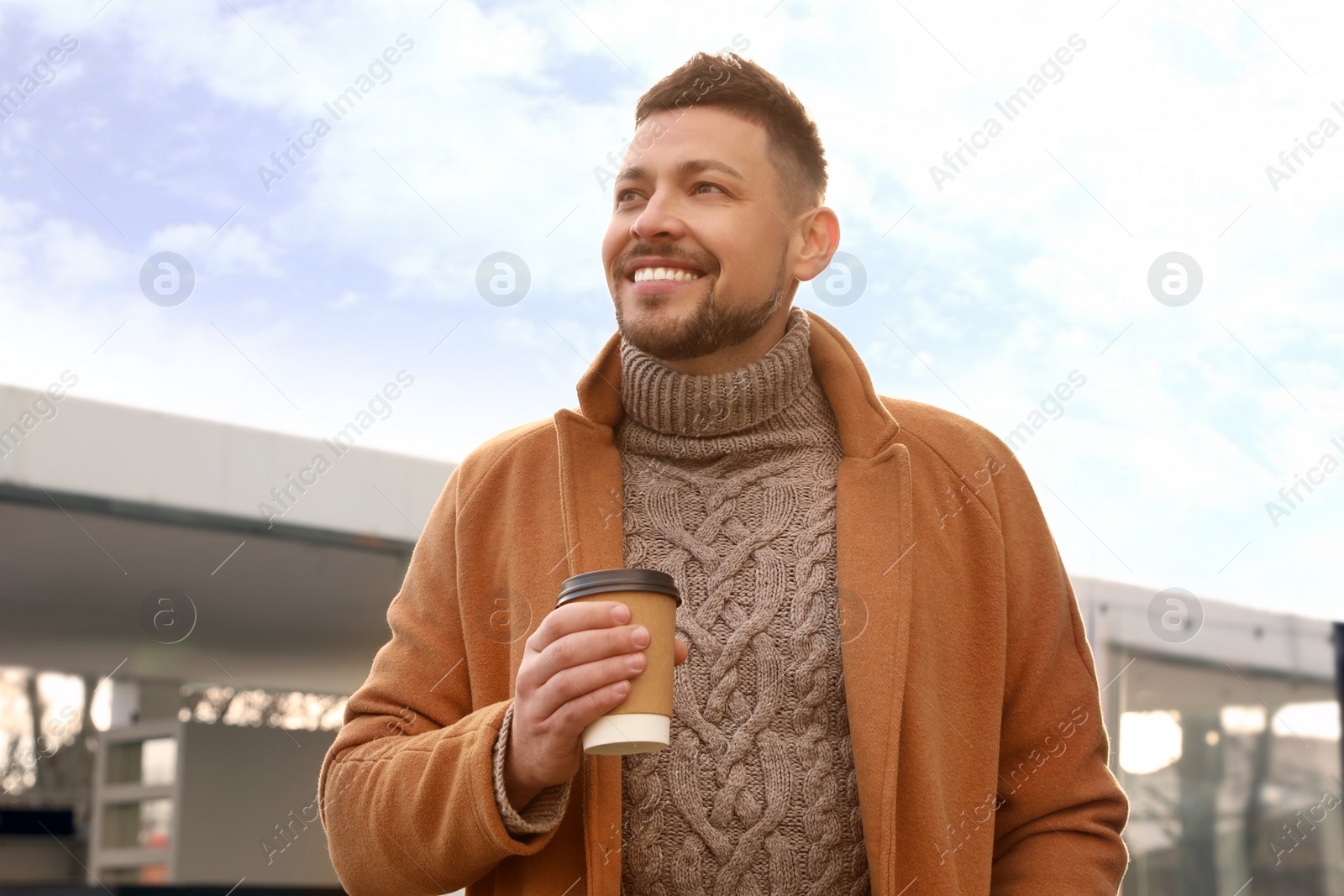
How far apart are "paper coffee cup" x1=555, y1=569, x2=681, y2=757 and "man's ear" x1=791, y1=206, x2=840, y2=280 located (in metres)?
1.05

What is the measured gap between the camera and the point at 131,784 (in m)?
5.25

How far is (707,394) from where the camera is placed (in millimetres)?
2117

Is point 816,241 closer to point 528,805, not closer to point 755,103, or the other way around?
point 755,103

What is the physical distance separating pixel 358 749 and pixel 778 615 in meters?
0.73

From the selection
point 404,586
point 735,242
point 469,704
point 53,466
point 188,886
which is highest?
point 53,466

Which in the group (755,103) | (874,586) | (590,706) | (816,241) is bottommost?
(590,706)

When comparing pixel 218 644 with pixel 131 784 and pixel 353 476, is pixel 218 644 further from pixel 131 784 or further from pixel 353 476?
pixel 353 476

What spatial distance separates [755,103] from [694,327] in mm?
520

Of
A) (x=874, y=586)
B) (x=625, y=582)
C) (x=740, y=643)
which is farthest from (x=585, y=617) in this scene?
(x=874, y=586)

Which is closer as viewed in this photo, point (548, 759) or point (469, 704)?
point (548, 759)

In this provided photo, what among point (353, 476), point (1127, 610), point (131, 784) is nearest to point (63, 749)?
point (131, 784)

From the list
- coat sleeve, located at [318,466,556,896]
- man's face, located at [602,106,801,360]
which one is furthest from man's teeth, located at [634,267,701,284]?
coat sleeve, located at [318,466,556,896]

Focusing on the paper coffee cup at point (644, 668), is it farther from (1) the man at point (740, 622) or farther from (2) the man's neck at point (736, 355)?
(2) the man's neck at point (736, 355)

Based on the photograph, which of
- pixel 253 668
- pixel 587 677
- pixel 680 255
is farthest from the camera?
pixel 253 668
